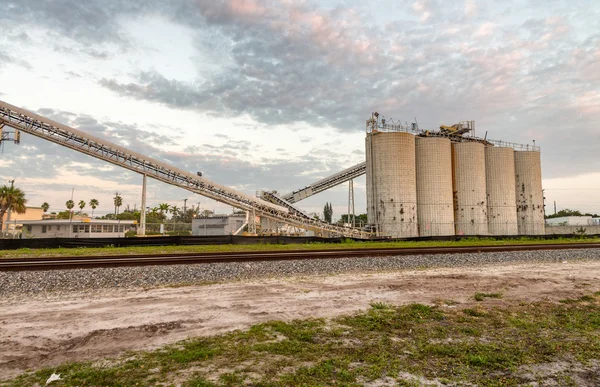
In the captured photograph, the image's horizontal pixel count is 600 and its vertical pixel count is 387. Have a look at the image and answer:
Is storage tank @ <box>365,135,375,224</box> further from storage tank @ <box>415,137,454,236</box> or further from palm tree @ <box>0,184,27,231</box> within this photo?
palm tree @ <box>0,184,27,231</box>

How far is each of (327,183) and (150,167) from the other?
28057 mm

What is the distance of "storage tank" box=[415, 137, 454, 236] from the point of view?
48.1m

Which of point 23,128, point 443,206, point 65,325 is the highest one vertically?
point 23,128

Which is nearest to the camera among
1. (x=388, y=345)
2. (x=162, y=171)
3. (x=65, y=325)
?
(x=388, y=345)

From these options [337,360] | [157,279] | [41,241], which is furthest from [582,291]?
[41,241]

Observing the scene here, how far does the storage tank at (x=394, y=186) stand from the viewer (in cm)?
4644

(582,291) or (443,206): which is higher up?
(443,206)

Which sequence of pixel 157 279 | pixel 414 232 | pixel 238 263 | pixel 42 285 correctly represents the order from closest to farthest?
1. pixel 42 285
2. pixel 157 279
3. pixel 238 263
4. pixel 414 232

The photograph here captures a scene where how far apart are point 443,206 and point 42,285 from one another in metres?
47.5

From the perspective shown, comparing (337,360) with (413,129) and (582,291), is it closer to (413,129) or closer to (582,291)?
(582,291)

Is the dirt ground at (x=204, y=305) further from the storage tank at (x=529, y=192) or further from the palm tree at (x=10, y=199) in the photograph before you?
the palm tree at (x=10, y=199)

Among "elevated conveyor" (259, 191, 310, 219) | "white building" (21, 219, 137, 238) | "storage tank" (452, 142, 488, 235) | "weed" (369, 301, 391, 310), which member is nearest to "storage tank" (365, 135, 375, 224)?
"elevated conveyor" (259, 191, 310, 219)

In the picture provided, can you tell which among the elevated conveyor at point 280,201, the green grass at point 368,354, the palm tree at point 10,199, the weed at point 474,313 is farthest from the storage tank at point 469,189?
the palm tree at point 10,199

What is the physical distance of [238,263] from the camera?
15945 millimetres
